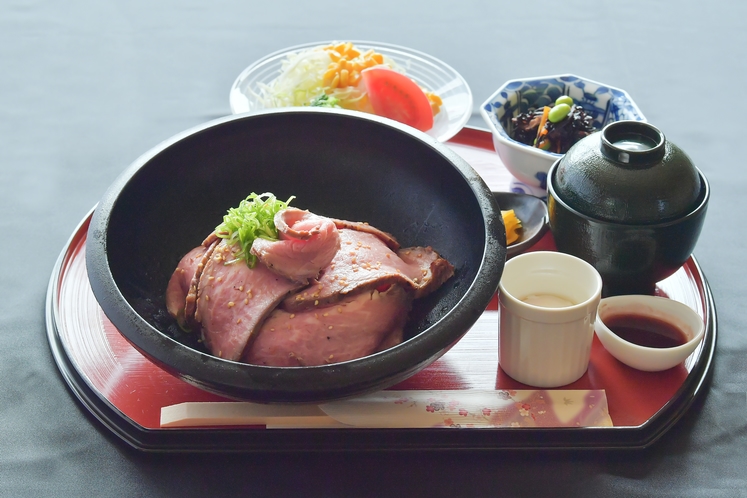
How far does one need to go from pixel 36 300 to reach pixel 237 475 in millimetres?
1014

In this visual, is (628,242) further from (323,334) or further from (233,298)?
(233,298)

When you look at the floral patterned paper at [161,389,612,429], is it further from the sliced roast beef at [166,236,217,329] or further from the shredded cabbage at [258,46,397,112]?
the shredded cabbage at [258,46,397,112]

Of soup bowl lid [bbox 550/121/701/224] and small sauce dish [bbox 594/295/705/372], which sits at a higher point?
soup bowl lid [bbox 550/121/701/224]

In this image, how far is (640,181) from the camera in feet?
5.66

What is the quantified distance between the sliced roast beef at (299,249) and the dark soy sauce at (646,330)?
30.2 inches

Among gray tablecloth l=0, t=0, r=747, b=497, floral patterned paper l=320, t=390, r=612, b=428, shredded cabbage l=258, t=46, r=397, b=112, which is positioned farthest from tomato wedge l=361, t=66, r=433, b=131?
floral patterned paper l=320, t=390, r=612, b=428

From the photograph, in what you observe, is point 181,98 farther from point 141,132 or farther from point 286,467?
point 286,467

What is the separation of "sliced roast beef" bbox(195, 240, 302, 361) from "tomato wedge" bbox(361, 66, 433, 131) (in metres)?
1.23

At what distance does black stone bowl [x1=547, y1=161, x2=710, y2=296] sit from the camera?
1.74 m

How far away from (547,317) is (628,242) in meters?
0.38

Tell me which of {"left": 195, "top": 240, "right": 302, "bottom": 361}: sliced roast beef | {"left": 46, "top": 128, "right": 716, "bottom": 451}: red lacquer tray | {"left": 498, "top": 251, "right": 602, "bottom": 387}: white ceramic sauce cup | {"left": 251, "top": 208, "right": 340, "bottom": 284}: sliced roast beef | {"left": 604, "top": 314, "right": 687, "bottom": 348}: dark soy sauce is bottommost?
{"left": 46, "top": 128, "right": 716, "bottom": 451}: red lacquer tray

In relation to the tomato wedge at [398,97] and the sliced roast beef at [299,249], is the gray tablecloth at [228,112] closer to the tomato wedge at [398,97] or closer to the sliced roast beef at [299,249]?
the tomato wedge at [398,97]

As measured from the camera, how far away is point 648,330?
→ 174 centimetres

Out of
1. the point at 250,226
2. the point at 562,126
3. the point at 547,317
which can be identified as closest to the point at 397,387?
the point at 547,317
